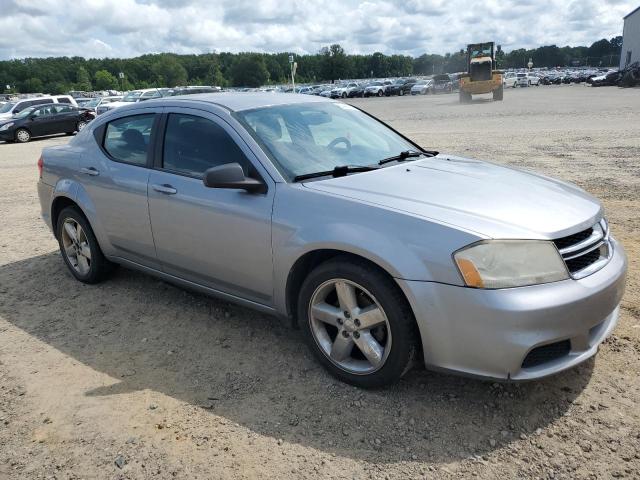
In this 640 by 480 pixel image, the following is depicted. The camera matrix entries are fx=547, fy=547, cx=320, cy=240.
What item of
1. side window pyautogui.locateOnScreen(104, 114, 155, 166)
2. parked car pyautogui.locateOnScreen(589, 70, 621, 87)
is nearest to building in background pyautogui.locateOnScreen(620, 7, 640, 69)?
parked car pyautogui.locateOnScreen(589, 70, 621, 87)

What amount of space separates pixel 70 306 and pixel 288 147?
2457 mm

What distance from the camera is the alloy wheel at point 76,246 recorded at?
4953mm

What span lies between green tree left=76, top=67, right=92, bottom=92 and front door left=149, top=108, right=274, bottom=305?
115 metres

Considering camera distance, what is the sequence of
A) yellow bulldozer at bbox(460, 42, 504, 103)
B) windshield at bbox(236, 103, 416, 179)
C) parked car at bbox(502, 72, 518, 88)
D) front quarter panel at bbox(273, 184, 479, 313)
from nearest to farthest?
front quarter panel at bbox(273, 184, 479, 313) → windshield at bbox(236, 103, 416, 179) → yellow bulldozer at bbox(460, 42, 504, 103) → parked car at bbox(502, 72, 518, 88)

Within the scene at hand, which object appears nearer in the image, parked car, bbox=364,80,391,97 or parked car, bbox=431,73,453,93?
parked car, bbox=431,73,453,93

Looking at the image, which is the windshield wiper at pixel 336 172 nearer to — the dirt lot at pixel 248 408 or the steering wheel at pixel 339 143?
the steering wheel at pixel 339 143

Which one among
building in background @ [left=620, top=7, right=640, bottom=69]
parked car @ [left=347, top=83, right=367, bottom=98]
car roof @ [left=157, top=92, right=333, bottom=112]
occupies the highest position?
building in background @ [left=620, top=7, right=640, bottom=69]

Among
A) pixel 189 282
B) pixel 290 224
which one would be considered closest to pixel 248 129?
pixel 290 224

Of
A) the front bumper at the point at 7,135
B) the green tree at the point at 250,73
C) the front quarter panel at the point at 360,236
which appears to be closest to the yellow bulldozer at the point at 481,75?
the front bumper at the point at 7,135

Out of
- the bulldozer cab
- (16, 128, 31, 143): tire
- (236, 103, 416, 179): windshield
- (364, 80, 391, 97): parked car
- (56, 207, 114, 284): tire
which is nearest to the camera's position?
(236, 103, 416, 179): windshield

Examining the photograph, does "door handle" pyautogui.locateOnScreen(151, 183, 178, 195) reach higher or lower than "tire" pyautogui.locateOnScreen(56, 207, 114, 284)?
higher

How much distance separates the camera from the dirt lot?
8.59ft

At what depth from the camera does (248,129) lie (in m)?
3.61

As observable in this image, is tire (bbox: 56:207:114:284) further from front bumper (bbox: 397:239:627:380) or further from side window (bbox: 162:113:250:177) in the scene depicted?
front bumper (bbox: 397:239:627:380)
